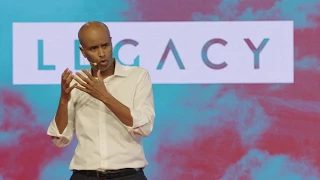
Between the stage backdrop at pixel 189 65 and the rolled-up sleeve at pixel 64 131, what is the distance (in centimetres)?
96

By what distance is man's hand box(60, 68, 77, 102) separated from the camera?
2035 millimetres

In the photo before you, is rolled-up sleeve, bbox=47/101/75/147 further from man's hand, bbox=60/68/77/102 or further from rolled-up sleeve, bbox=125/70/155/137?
rolled-up sleeve, bbox=125/70/155/137

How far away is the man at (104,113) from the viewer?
2.04 metres

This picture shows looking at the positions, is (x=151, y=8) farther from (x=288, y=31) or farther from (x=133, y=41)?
(x=288, y=31)

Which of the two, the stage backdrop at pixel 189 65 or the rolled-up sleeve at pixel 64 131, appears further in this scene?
the stage backdrop at pixel 189 65

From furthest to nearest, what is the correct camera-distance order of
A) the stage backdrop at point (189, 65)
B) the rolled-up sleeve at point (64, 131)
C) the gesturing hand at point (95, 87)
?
the stage backdrop at point (189, 65), the rolled-up sleeve at point (64, 131), the gesturing hand at point (95, 87)

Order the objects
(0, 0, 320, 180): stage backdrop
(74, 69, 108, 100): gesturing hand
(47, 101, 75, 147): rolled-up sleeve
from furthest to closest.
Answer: (0, 0, 320, 180): stage backdrop
(47, 101, 75, 147): rolled-up sleeve
(74, 69, 108, 100): gesturing hand

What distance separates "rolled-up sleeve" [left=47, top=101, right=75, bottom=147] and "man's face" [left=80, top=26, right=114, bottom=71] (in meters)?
0.21

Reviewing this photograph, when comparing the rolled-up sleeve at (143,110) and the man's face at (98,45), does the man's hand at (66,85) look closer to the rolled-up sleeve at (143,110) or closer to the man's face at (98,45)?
the man's face at (98,45)

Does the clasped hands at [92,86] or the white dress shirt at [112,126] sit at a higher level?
the clasped hands at [92,86]

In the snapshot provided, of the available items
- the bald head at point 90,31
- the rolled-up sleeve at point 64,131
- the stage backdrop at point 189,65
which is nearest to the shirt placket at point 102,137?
the rolled-up sleeve at point 64,131

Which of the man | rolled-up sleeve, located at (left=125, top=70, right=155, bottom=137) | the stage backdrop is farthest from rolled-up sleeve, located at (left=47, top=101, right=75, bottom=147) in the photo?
the stage backdrop

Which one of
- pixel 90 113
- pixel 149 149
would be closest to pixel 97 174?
pixel 90 113

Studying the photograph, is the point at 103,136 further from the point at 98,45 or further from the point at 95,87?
the point at 98,45
